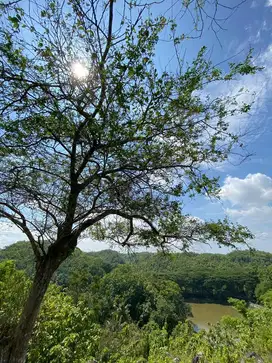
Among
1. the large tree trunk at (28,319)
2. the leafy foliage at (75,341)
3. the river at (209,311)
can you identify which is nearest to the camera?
the large tree trunk at (28,319)

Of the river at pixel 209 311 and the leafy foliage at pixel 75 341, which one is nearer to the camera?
the leafy foliage at pixel 75 341

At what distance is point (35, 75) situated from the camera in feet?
6.55

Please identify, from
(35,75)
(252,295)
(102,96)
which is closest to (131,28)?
(102,96)

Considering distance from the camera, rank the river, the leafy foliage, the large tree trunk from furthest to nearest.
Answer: the river, the leafy foliage, the large tree trunk

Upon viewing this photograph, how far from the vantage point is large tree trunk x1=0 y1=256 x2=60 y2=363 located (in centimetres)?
245

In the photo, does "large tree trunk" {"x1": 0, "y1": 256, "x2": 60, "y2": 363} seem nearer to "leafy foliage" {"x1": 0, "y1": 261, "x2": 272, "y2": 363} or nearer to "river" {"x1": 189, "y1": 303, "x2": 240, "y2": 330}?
"leafy foliage" {"x1": 0, "y1": 261, "x2": 272, "y2": 363}

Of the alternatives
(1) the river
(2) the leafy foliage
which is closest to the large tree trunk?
(2) the leafy foliage

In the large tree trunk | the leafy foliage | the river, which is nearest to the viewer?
the large tree trunk

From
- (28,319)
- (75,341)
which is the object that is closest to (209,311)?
(75,341)

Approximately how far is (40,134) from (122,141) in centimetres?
82

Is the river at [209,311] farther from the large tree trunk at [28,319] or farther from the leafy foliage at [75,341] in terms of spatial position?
the large tree trunk at [28,319]

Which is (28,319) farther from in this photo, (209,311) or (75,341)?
(209,311)

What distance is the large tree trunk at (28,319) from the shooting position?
245cm

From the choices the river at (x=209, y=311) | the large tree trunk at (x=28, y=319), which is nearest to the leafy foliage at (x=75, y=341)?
the large tree trunk at (x=28, y=319)
